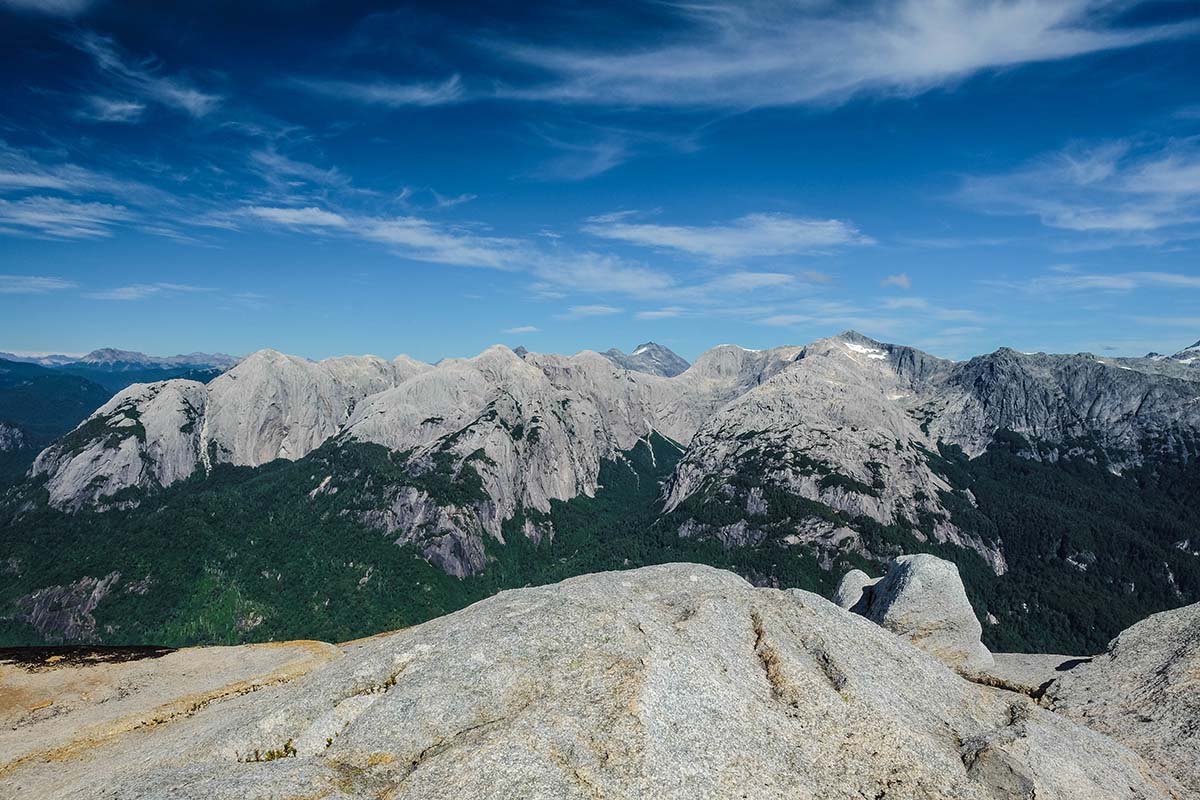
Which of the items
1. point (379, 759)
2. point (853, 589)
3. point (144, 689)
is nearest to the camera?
point (379, 759)

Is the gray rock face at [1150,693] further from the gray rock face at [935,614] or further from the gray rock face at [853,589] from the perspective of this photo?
the gray rock face at [853,589]

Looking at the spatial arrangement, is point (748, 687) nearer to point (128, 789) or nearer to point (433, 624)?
point (433, 624)

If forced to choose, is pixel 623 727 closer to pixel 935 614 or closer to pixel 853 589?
pixel 935 614

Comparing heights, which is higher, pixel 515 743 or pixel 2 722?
pixel 515 743

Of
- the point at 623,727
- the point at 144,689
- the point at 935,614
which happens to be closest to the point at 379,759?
the point at 623,727

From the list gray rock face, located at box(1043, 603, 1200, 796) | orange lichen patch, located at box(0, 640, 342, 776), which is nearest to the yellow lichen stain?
orange lichen patch, located at box(0, 640, 342, 776)

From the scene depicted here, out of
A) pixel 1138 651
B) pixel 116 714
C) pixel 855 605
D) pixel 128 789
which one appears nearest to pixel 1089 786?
pixel 1138 651
